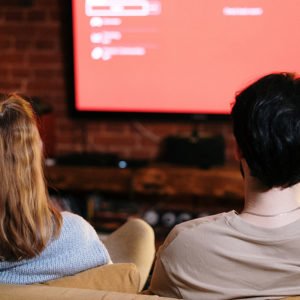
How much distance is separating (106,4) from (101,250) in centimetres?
225

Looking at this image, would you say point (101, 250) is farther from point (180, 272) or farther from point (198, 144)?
point (198, 144)

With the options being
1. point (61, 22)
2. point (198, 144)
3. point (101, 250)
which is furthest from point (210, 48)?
point (101, 250)

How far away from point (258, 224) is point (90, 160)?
92.4 inches

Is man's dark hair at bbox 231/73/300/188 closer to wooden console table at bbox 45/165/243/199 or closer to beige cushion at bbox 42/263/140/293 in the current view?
beige cushion at bbox 42/263/140/293

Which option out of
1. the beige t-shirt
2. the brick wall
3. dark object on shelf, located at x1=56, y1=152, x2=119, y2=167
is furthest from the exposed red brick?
the beige t-shirt

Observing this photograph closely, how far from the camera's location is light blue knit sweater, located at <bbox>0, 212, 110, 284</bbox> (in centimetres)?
152

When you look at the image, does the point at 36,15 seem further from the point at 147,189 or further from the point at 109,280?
the point at 109,280

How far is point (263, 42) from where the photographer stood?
3404mm

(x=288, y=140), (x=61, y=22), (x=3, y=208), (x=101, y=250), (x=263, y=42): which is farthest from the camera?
(x=61, y=22)

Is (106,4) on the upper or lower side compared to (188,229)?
upper

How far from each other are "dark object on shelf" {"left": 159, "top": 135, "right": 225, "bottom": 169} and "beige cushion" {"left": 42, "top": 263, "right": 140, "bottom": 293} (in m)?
2.01

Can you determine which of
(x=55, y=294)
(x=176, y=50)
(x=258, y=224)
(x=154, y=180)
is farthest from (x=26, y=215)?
(x=176, y=50)

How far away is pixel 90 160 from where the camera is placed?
3645 millimetres

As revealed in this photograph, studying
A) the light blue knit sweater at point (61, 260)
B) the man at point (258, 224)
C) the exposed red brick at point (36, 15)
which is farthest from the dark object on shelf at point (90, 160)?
the man at point (258, 224)
